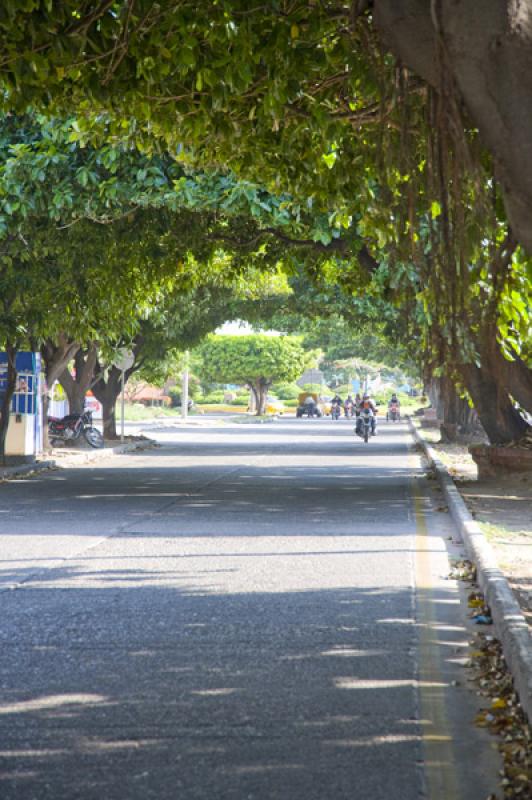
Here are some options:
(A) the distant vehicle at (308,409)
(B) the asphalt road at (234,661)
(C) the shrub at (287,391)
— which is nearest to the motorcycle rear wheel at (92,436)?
(B) the asphalt road at (234,661)

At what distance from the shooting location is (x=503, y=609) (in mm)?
8312

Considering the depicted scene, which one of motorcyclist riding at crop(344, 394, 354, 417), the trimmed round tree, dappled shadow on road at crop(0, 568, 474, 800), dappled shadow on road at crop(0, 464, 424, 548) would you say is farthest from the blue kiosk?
the trimmed round tree

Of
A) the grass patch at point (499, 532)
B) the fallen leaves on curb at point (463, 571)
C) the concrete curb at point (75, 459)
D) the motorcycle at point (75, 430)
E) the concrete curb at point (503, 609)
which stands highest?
the motorcycle at point (75, 430)

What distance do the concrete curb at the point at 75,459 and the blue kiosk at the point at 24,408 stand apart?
0.47m

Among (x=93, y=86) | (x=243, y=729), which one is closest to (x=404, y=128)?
(x=243, y=729)

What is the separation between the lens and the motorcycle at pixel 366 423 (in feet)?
144

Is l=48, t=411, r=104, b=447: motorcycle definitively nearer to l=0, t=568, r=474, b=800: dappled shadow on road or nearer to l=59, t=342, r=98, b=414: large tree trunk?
l=59, t=342, r=98, b=414: large tree trunk

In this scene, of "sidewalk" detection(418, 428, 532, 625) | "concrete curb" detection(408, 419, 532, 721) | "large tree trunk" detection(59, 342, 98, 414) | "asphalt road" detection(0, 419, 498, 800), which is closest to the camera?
"asphalt road" detection(0, 419, 498, 800)

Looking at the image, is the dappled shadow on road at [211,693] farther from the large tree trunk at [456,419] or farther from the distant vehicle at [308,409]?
the distant vehicle at [308,409]

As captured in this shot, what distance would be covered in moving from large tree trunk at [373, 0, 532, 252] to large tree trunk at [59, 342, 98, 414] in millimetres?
33345

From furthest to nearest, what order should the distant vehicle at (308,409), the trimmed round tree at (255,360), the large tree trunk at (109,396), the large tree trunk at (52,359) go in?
the trimmed round tree at (255,360)
the distant vehicle at (308,409)
the large tree trunk at (109,396)
the large tree trunk at (52,359)

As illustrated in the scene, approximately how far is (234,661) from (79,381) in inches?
1249

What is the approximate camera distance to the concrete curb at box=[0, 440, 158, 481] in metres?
25.4

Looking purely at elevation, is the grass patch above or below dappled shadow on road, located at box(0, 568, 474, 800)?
above
